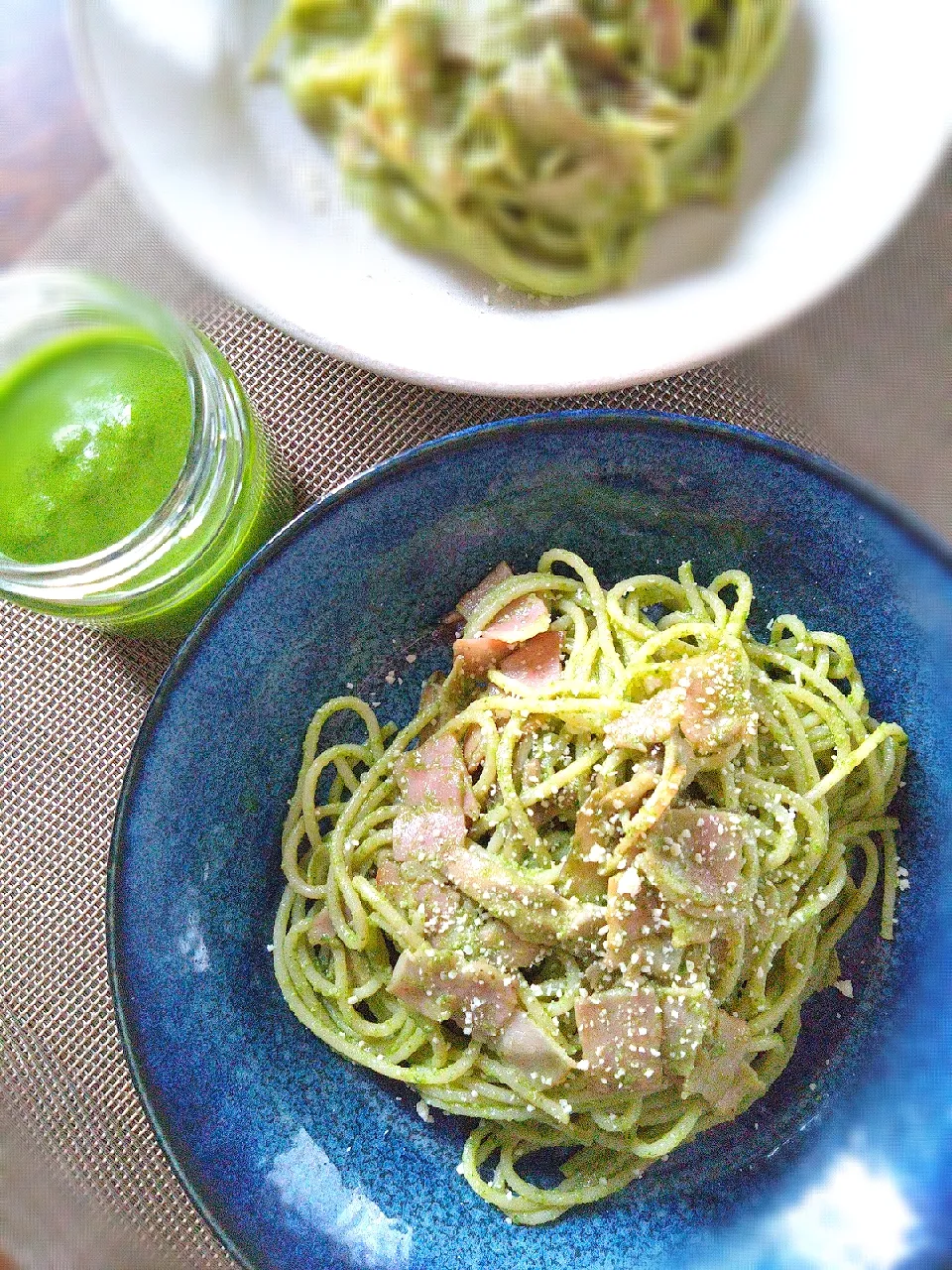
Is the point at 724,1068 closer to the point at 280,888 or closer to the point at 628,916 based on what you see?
the point at 628,916

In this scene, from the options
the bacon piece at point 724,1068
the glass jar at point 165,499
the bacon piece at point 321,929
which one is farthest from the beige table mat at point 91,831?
the bacon piece at point 724,1068

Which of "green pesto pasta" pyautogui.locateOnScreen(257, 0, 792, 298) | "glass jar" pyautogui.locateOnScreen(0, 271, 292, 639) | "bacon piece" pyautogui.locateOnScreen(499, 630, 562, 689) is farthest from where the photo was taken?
"bacon piece" pyautogui.locateOnScreen(499, 630, 562, 689)

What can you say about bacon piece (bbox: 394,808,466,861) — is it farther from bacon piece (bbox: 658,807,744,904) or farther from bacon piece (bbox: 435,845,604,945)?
bacon piece (bbox: 658,807,744,904)

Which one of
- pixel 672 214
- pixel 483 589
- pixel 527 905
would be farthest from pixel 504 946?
pixel 672 214

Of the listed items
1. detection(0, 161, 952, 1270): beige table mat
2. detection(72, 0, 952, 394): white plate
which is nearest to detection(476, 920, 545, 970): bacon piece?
detection(0, 161, 952, 1270): beige table mat

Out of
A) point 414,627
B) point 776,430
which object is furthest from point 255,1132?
point 776,430

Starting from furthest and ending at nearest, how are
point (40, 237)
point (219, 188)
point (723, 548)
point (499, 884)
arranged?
point (723, 548)
point (499, 884)
point (40, 237)
point (219, 188)

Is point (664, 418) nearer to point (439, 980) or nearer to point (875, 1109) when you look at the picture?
point (439, 980)
